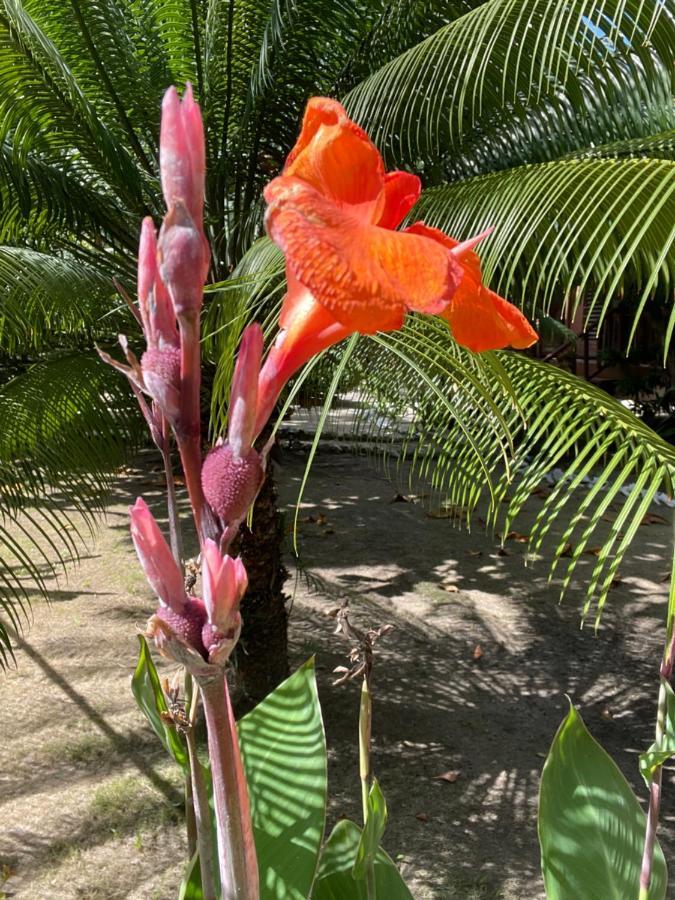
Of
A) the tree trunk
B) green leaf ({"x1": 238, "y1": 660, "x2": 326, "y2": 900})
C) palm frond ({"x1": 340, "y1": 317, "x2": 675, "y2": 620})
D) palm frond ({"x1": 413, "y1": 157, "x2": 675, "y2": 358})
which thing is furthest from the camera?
the tree trunk

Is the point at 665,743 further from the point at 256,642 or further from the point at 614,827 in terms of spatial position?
the point at 256,642

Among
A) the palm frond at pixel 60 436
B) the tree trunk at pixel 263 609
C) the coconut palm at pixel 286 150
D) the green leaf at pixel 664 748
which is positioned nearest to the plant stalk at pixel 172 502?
the green leaf at pixel 664 748

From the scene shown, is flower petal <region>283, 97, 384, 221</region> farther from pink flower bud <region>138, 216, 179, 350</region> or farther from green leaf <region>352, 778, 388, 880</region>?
green leaf <region>352, 778, 388, 880</region>

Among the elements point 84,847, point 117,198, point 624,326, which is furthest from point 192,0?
point 624,326

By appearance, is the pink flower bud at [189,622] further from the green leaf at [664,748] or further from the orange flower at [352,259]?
the green leaf at [664,748]

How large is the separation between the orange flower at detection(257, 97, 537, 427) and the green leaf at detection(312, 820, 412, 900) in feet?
1.82

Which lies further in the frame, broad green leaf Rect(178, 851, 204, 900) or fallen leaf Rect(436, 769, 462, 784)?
fallen leaf Rect(436, 769, 462, 784)

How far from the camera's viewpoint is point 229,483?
43 centimetres

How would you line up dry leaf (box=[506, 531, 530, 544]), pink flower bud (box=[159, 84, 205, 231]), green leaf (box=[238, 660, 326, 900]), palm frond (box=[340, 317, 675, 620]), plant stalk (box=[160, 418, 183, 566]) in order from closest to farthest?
1. pink flower bud (box=[159, 84, 205, 231])
2. plant stalk (box=[160, 418, 183, 566])
3. green leaf (box=[238, 660, 326, 900])
4. palm frond (box=[340, 317, 675, 620])
5. dry leaf (box=[506, 531, 530, 544])

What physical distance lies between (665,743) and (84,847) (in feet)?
7.05

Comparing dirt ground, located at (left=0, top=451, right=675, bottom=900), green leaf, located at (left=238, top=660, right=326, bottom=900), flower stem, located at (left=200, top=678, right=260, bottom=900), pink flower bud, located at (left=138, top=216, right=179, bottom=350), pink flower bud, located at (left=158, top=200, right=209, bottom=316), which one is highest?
pink flower bud, located at (left=158, top=200, right=209, bottom=316)

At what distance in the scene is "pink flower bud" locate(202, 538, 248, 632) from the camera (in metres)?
0.42

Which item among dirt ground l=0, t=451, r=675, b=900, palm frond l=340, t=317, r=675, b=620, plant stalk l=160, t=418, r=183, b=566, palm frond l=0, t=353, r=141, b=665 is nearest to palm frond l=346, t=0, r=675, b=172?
palm frond l=340, t=317, r=675, b=620

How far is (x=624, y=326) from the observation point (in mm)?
8883
